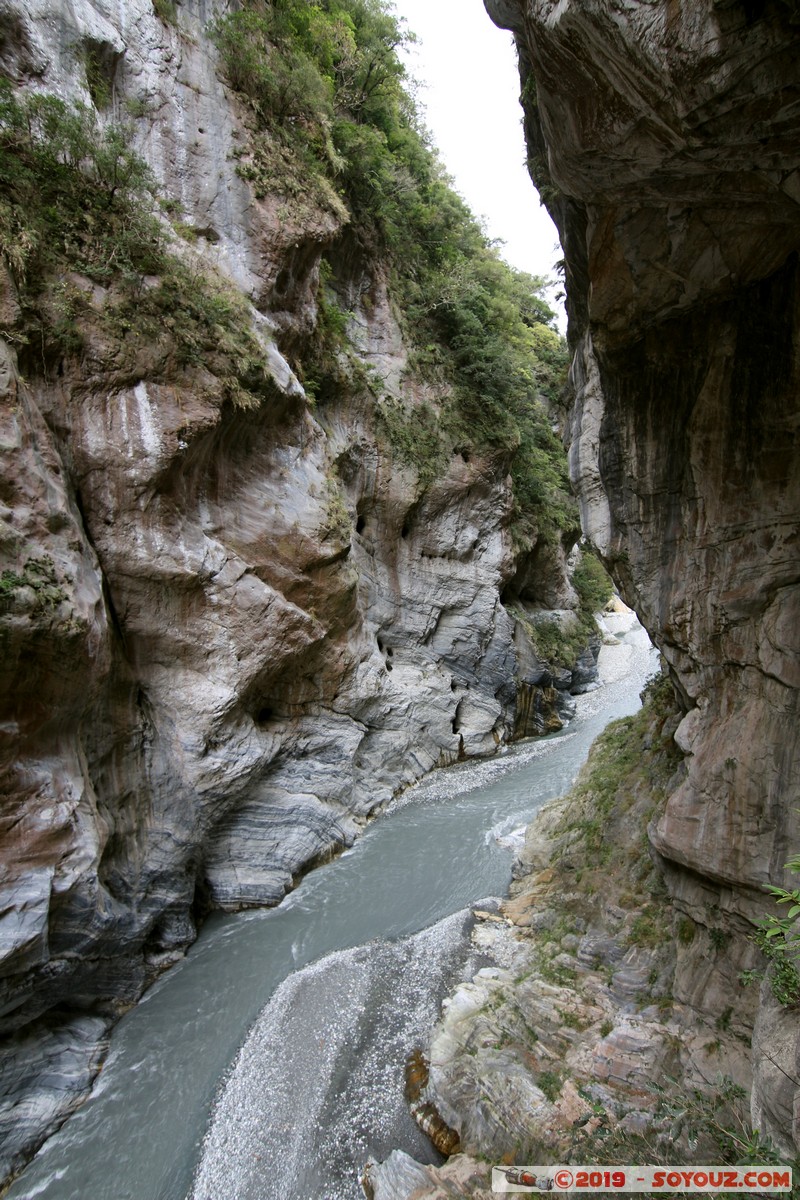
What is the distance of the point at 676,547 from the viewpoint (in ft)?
21.2

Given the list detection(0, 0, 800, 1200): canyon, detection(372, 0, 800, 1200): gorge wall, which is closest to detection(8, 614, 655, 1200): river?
detection(0, 0, 800, 1200): canyon

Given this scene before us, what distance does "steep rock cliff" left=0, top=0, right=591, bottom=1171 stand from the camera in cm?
661

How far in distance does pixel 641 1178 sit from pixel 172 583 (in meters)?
8.45

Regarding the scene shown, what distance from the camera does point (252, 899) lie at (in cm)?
995

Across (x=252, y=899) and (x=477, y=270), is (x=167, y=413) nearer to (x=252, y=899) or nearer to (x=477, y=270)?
(x=252, y=899)

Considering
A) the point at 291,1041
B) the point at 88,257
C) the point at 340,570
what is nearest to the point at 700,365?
the point at 340,570

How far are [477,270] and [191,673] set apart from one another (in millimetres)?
16782

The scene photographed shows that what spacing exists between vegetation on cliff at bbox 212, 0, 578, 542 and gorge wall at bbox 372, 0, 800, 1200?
8.70 m

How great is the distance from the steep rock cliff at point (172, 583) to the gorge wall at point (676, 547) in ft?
14.7

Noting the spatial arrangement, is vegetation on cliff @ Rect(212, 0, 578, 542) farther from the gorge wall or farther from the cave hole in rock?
the gorge wall

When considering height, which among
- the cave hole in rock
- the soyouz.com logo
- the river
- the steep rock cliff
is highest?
the cave hole in rock

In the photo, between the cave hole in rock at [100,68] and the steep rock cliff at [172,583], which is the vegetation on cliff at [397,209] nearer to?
the steep rock cliff at [172,583]

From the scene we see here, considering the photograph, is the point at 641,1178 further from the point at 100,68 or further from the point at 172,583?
the point at 100,68

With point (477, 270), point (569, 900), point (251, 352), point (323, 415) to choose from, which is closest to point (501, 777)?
point (569, 900)
